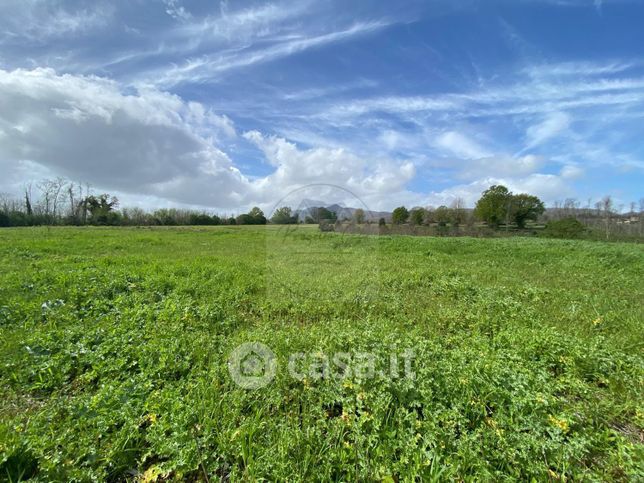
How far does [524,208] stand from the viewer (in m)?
33.4

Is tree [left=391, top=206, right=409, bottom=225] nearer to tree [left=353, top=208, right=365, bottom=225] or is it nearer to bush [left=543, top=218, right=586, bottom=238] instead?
bush [left=543, top=218, right=586, bottom=238]

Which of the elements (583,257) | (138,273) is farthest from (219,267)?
(583,257)

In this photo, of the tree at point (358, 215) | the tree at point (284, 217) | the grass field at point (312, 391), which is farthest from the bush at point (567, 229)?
the tree at point (284, 217)

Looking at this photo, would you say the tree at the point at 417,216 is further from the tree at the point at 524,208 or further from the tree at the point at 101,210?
the tree at the point at 101,210

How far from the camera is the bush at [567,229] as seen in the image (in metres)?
26.9

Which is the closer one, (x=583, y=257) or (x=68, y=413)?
(x=68, y=413)

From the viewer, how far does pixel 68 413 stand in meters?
2.21

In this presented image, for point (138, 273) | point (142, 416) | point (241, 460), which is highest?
point (138, 273)

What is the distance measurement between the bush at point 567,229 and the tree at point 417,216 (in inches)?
522

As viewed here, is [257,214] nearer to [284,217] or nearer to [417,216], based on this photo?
[284,217]

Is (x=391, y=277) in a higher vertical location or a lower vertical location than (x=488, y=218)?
lower

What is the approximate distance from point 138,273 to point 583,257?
55.0 feet

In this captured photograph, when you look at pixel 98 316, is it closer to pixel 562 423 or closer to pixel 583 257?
pixel 562 423

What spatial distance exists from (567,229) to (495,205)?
27.6 ft
